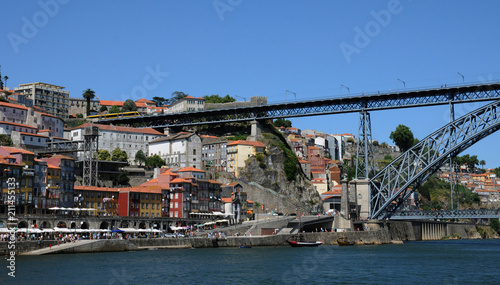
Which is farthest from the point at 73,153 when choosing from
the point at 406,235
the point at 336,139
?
the point at 336,139

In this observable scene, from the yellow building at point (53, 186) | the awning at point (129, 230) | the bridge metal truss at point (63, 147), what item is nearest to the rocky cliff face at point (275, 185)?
the bridge metal truss at point (63, 147)

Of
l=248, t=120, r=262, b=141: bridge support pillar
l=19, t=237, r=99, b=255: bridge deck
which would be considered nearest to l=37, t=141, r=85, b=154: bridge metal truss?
l=248, t=120, r=262, b=141: bridge support pillar

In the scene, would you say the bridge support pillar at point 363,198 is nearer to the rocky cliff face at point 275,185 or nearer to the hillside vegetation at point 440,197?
the rocky cliff face at point 275,185

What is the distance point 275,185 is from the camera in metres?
104

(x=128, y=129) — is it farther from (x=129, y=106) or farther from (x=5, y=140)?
(x=129, y=106)

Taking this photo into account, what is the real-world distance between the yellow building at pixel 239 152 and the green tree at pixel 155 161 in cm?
1070

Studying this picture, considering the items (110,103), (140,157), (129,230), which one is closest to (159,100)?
(110,103)

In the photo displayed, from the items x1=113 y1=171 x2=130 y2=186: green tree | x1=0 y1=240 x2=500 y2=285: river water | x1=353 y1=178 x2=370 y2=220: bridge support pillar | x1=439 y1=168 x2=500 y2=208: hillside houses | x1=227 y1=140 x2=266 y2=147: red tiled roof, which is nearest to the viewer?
x1=0 y1=240 x2=500 y2=285: river water

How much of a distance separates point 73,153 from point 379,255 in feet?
172

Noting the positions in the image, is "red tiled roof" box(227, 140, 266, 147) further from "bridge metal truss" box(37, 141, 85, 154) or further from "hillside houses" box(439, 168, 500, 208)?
"hillside houses" box(439, 168, 500, 208)

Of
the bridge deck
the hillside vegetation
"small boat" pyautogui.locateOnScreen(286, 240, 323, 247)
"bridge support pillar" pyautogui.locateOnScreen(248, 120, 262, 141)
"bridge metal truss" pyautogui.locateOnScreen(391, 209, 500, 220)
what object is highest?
"bridge support pillar" pyautogui.locateOnScreen(248, 120, 262, 141)

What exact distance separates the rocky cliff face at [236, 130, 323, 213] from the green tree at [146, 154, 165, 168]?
43.0ft

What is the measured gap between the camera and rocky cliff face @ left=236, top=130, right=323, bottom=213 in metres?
99.9

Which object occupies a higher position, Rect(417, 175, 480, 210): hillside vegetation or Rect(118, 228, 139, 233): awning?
Rect(417, 175, 480, 210): hillside vegetation
